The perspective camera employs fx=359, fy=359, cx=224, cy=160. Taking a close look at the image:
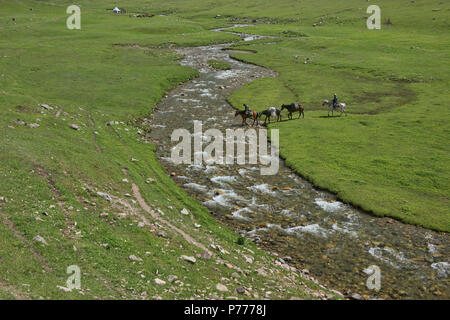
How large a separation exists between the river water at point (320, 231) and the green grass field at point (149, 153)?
136cm

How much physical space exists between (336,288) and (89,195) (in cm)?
1340

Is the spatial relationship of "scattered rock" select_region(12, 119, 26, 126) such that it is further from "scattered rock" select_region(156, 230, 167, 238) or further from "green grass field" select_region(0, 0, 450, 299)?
"scattered rock" select_region(156, 230, 167, 238)

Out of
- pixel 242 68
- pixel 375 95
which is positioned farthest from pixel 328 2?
pixel 375 95

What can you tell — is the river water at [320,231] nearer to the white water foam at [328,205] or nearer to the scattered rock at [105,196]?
the white water foam at [328,205]

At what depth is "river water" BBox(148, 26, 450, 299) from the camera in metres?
18.1

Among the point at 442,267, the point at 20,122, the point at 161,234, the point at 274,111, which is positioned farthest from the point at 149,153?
the point at 442,267

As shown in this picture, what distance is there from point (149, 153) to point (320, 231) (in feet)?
57.7

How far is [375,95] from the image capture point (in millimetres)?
55781

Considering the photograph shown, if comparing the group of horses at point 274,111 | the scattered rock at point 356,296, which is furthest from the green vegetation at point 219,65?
the scattered rock at point 356,296

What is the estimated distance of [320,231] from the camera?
22.1m

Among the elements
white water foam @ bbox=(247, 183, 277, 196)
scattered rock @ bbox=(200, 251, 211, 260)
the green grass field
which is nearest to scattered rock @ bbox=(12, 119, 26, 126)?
the green grass field

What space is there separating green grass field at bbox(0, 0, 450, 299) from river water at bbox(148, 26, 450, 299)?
1358 millimetres

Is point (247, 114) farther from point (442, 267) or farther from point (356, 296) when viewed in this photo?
point (356, 296)
